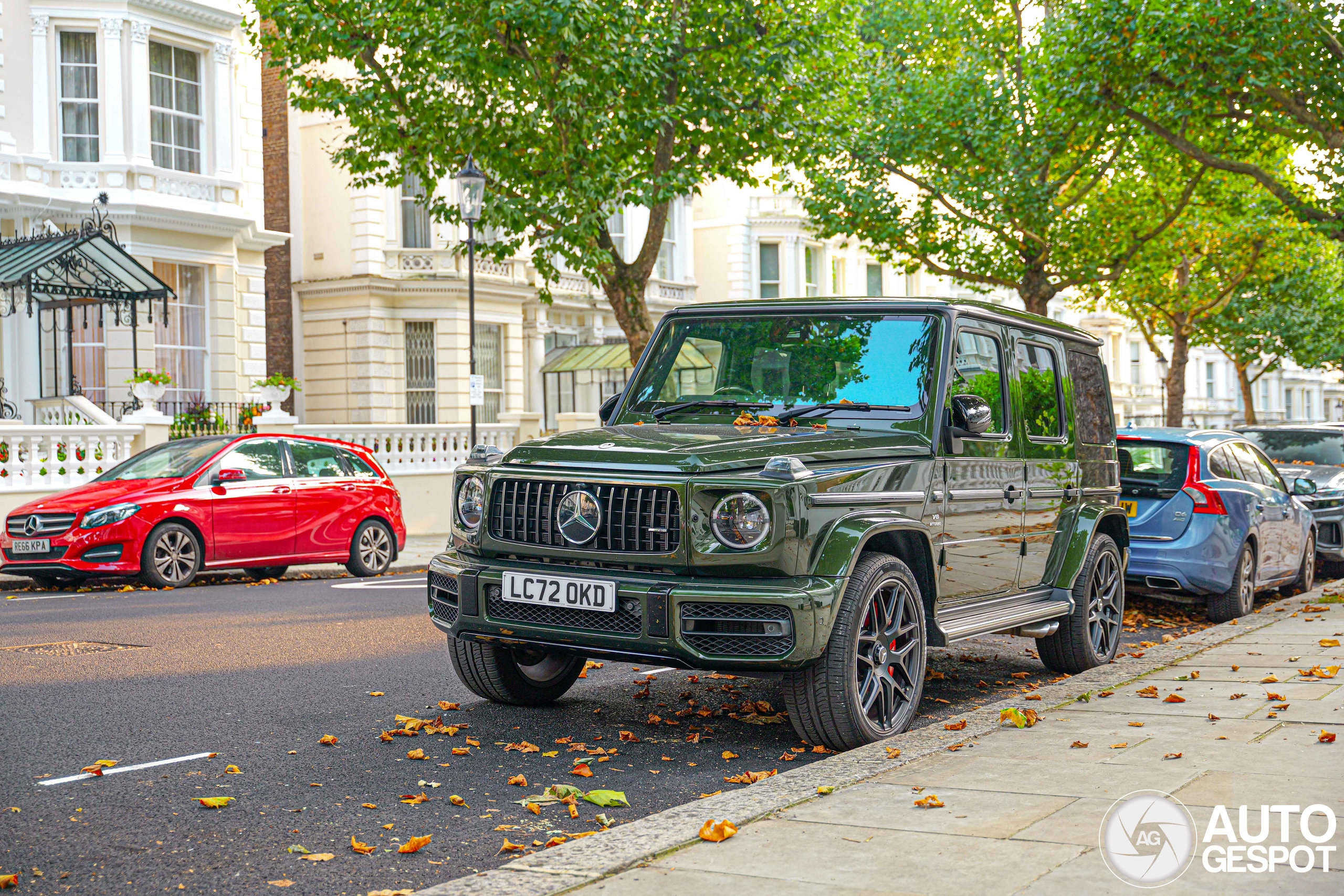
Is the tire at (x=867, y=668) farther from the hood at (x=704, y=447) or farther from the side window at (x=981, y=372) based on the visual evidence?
the side window at (x=981, y=372)

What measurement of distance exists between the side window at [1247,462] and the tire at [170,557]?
989 cm

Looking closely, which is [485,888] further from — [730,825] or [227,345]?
[227,345]

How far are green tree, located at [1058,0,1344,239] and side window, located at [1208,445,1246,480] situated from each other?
6.11m

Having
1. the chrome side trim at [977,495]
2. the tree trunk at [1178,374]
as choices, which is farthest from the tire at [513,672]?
the tree trunk at [1178,374]

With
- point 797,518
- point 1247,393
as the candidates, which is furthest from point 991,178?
point 1247,393

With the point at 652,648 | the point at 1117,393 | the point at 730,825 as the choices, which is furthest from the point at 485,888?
the point at 1117,393

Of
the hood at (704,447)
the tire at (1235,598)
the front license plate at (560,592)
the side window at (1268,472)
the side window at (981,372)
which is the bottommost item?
the tire at (1235,598)

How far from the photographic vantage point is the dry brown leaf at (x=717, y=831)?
174 inches

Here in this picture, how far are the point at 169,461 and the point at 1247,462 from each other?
10.6 m

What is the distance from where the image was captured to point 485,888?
13.0ft

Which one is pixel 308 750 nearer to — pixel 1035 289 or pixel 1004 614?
pixel 1004 614

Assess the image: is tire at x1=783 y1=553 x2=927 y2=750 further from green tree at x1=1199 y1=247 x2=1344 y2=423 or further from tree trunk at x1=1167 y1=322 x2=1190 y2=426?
green tree at x1=1199 y1=247 x2=1344 y2=423

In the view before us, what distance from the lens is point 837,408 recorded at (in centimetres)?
683

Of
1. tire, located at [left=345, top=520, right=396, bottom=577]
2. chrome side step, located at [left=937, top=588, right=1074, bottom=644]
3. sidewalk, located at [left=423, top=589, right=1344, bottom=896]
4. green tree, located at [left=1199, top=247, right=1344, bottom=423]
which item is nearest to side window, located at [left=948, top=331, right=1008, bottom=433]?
chrome side step, located at [left=937, top=588, right=1074, bottom=644]
